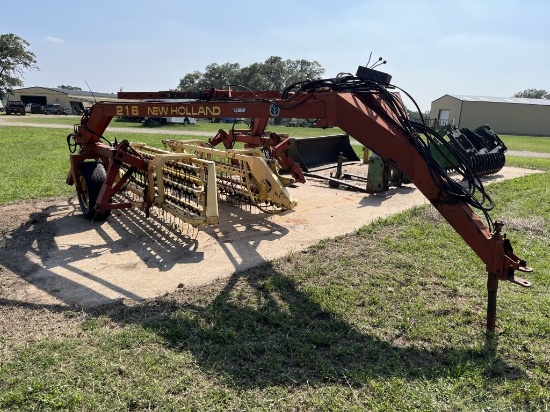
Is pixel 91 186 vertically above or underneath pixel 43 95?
underneath

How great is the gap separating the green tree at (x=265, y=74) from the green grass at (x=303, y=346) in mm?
54397

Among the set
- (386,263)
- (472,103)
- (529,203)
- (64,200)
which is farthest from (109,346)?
(472,103)

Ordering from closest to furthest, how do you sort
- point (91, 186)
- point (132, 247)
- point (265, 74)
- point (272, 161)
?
point (132, 247), point (91, 186), point (272, 161), point (265, 74)

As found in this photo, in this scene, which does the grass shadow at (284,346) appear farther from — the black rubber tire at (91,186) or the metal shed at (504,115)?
the metal shed at (504,115)

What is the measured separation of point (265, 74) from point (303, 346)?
61.4m

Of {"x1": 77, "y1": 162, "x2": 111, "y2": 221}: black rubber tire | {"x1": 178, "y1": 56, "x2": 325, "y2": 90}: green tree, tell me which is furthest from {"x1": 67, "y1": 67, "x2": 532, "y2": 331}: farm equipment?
{"x1": 178, "y1": 56, "x2": 325, "y2": 90}: green tree

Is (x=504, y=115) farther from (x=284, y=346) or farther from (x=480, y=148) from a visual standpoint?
(x=284, y=346)

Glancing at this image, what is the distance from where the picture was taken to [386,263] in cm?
491

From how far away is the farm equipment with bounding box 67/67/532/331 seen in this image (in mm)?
3465

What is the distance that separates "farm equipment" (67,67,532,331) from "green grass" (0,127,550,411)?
0.51m

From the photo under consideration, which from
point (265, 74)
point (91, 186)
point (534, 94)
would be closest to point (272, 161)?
point (91, 186)

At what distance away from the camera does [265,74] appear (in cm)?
6147

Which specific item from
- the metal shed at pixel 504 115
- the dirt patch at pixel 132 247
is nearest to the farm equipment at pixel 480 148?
the dirt patch at pixel 132 247

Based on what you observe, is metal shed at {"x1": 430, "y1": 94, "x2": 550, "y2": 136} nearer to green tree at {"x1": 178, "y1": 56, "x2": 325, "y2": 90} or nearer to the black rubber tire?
green tree at {"x1": 178, "y1": 56, "x2": 325, "y2": 90}
